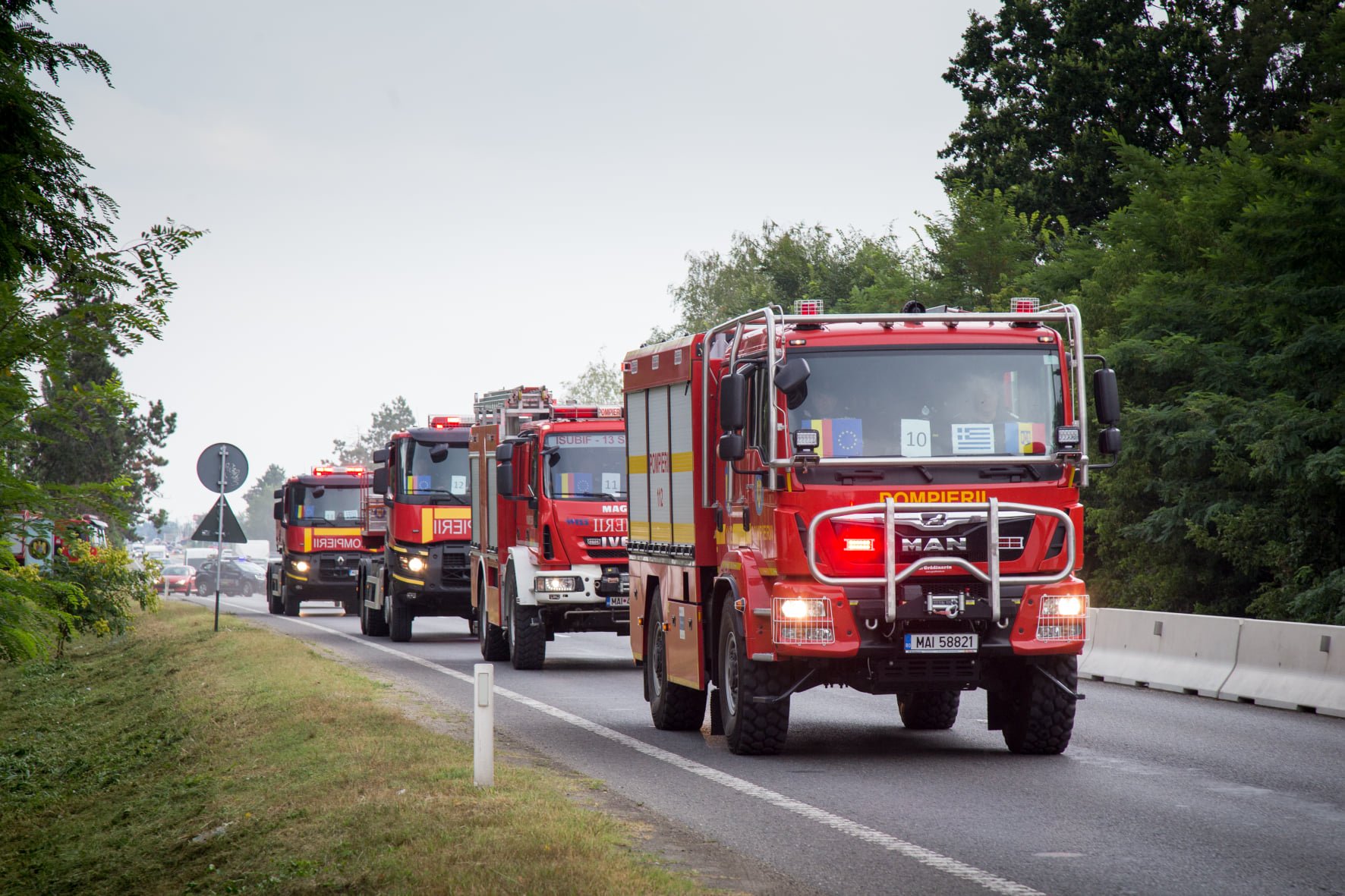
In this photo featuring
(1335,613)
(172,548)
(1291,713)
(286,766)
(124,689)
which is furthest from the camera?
(172,548)

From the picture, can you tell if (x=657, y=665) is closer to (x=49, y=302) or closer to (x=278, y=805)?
(x=278, y=805)

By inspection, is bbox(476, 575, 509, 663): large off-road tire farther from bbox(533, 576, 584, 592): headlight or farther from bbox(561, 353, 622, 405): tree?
bbox(561, 353, 622, 405): tree

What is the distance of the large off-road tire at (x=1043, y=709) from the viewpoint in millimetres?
11898

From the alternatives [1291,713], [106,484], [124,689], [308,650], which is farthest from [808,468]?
[308,650]

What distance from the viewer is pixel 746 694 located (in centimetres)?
1189

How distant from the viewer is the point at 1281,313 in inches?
924

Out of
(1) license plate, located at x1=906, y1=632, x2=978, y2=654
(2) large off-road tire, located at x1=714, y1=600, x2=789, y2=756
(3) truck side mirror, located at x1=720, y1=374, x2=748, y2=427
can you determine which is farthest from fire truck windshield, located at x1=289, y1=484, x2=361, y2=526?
(1) license plate, located at x1=906, y1=632, x2=978, y2=654

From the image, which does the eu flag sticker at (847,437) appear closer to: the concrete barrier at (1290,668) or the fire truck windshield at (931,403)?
the fire truck windshield at (931,403)

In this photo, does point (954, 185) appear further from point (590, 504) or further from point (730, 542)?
point (730, 542)

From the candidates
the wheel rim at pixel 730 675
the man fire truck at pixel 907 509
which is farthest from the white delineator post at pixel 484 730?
the wheel rim at pixel 730 675

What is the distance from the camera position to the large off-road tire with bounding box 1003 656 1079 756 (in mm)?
11898

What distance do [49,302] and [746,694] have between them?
580 centimetres

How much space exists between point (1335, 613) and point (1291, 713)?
679 centimetres

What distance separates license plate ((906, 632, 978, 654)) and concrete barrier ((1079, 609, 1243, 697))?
20.7 ft
